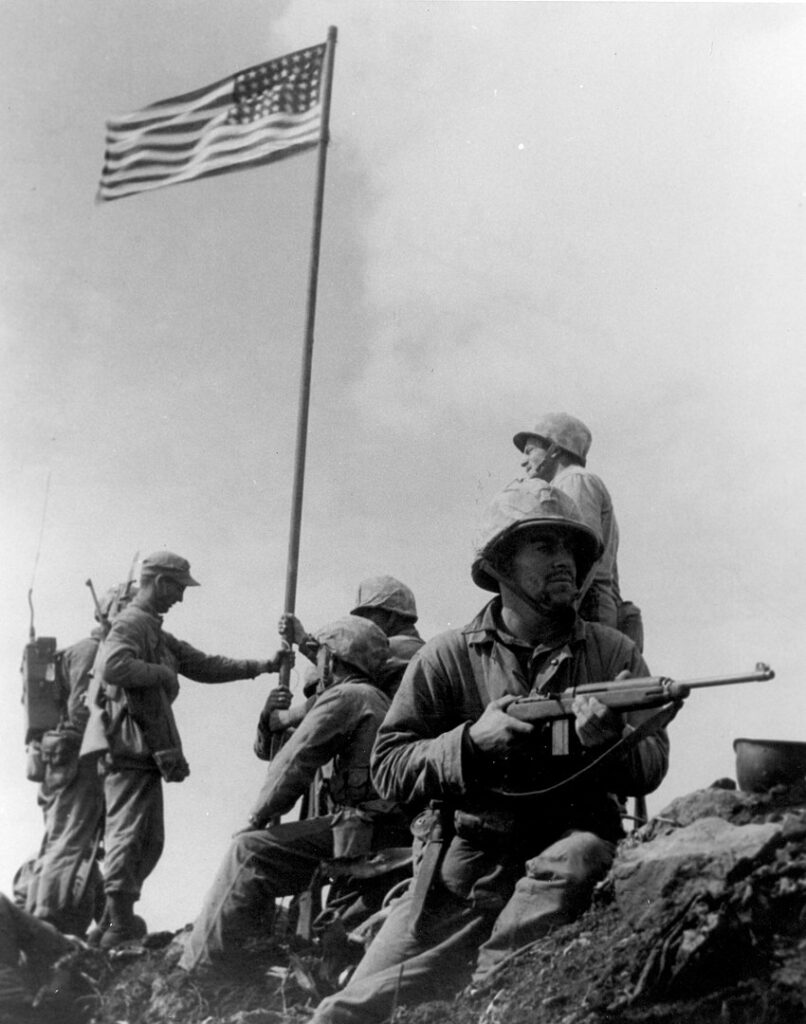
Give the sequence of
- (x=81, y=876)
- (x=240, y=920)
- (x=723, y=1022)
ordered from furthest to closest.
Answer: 1. (x=81, y=876)
2. (x=240, y=920)
3. (x=723, y=1022)

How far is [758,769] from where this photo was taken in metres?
6.73

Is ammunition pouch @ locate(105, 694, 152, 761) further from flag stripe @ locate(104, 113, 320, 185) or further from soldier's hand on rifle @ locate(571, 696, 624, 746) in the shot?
soldier's hand on rifle @ locate(571, 696, 624, 746)

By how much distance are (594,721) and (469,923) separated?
1065 millimetres

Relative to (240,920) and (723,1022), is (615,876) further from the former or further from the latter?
(240,920)

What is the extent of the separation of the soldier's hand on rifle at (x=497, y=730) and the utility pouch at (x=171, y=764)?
19.3 ft

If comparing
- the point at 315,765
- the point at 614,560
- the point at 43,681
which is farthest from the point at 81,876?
the point at 614,560

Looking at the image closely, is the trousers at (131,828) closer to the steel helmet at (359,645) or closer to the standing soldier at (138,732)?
the standing soldier at (138,732)

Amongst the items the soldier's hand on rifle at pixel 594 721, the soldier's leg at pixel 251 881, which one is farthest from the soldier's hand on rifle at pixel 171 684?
the soldier's hand on rifle at pixel 594 721

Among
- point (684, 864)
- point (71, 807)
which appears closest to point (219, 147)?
point (71, 807)

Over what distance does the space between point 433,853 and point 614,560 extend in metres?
3.44

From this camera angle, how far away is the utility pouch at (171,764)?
12.6 metres

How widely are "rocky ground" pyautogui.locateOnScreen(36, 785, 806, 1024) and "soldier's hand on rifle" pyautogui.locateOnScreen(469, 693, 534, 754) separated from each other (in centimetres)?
60

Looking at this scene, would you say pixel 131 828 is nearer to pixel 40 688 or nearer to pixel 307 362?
pixel 40 688

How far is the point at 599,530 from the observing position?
10031 mm
